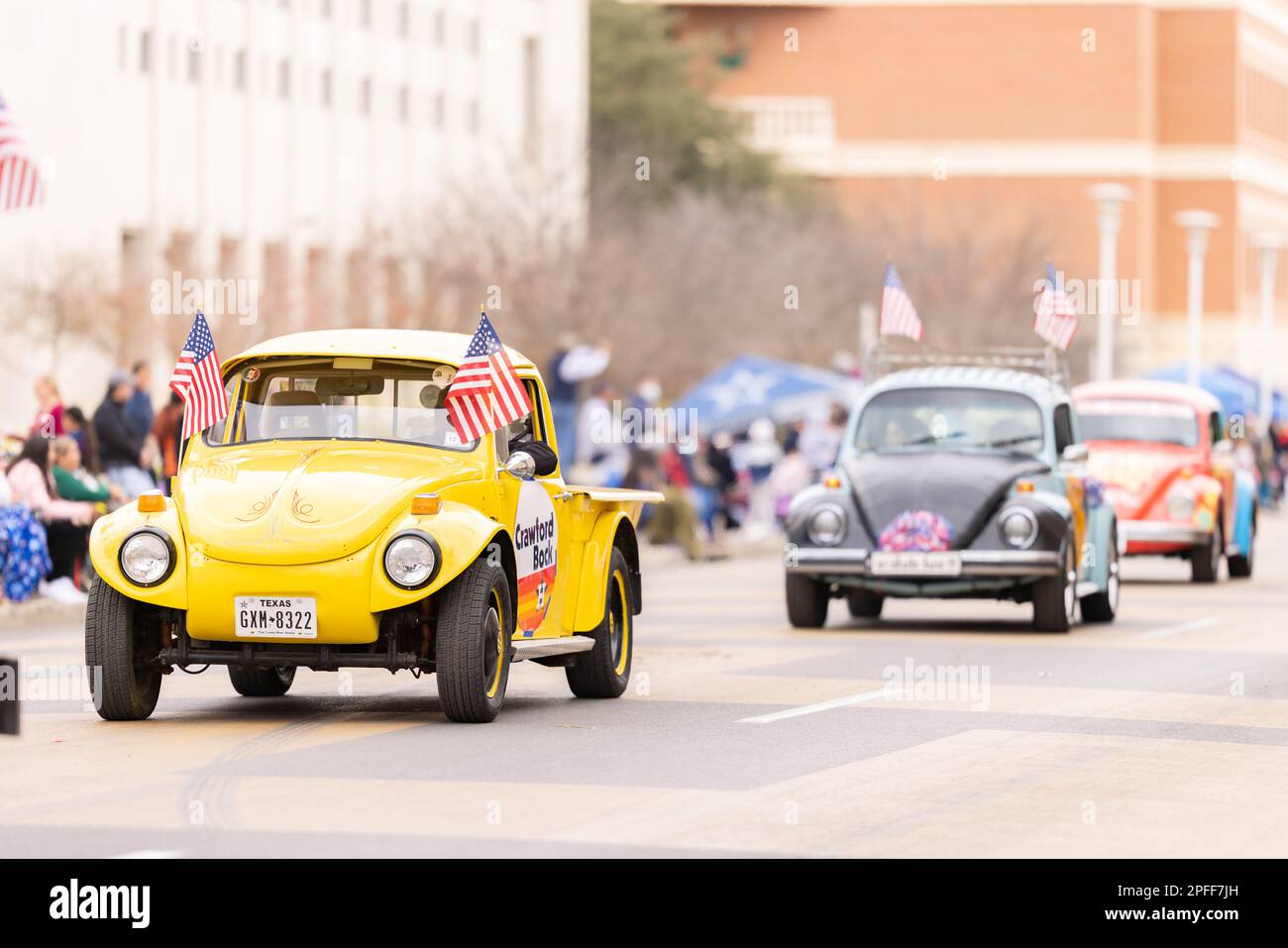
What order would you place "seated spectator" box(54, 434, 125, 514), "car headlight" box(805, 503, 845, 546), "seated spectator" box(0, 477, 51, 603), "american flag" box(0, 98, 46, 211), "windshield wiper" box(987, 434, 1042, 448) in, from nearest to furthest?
1. "car headlight" box(805, 503, 845, 546)
2. "windshield wiper" box(987, 434, 1042, 448)
3. "seated spectator" box(0, 477, 51, 603)
4. "seated spectator" box(54, 434, 125, 514)
5. "american flag" box(0, 98, 46, 211)

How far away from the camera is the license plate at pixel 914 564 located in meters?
20.7

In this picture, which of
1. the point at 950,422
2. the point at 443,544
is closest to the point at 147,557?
the point at 443,544

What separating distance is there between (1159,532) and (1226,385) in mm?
30849

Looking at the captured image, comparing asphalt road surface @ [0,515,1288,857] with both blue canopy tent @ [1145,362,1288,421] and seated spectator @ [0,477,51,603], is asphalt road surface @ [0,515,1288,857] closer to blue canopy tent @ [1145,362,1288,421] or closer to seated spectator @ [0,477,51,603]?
seated spectator @ [0,477,51,603]

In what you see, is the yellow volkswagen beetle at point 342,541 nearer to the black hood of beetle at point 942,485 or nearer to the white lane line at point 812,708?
the white lane line at point 812,708

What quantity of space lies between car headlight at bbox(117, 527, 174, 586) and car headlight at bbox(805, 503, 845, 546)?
345 inches

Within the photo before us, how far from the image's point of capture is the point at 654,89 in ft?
278

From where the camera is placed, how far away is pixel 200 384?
47.1 ft

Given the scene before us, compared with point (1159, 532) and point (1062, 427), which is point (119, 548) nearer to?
point (1062, 427)

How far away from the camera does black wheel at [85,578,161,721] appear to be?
13.3m

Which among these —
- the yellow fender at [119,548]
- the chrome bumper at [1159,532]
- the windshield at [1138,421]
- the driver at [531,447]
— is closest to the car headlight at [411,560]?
the yellow fender at [119,548]

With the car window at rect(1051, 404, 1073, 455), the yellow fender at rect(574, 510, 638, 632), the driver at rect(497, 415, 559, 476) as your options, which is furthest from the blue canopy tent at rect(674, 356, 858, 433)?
the driver at rect(497, 415, 559, 476)

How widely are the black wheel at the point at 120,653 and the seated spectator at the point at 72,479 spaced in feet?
34.1
